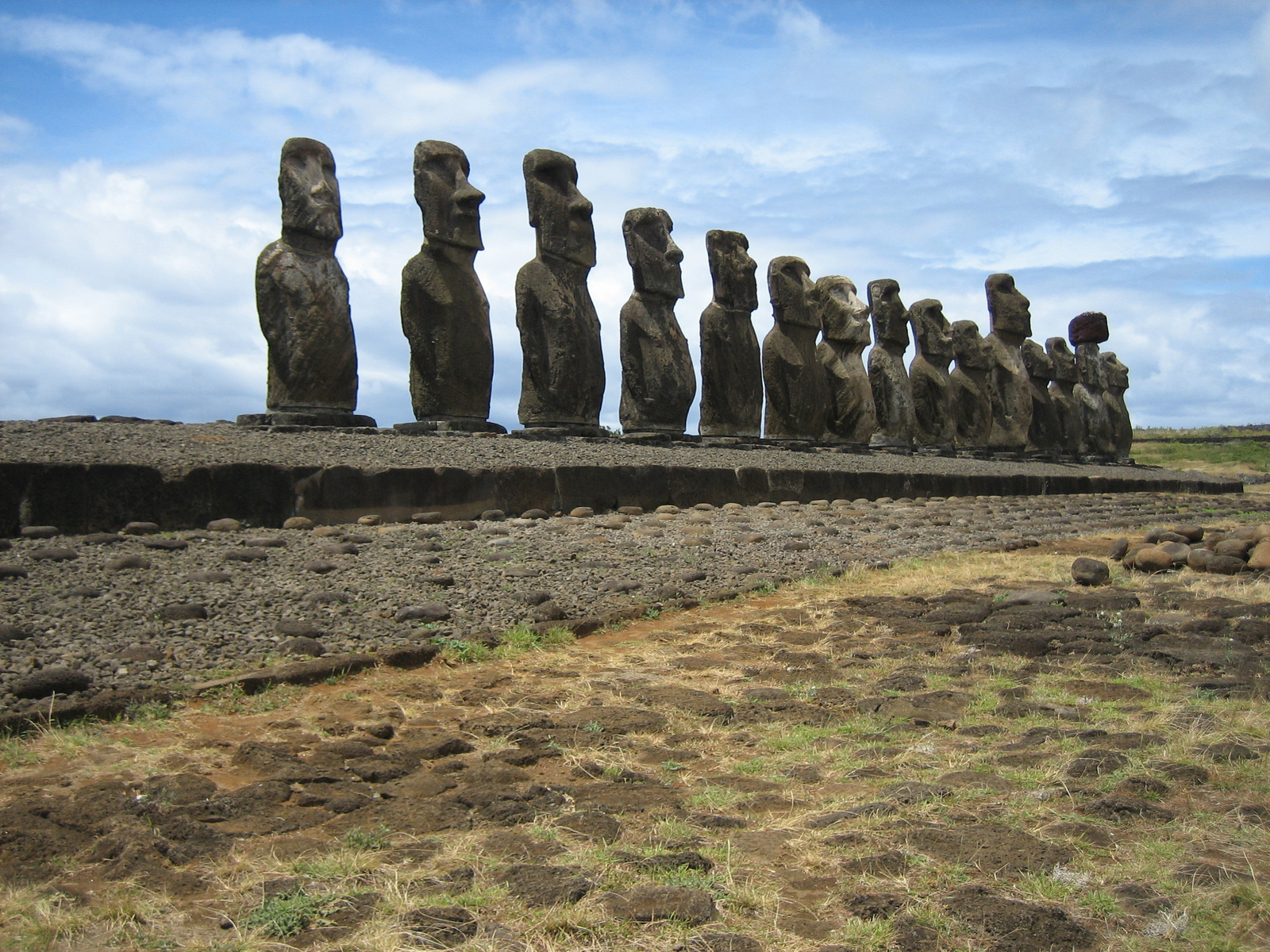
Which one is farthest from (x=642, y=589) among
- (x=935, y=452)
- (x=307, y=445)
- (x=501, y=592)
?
(x=935, y=452)

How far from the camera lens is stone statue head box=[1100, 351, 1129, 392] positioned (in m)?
26.4

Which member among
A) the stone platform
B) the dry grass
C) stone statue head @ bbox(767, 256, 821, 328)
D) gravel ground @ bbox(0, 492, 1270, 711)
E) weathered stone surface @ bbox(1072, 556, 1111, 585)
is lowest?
the dry grass

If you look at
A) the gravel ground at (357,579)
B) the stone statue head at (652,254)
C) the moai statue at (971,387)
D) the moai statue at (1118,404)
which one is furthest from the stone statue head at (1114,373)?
the gravel ground at (357,579)

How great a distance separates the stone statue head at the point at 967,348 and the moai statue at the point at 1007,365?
0.42 meters

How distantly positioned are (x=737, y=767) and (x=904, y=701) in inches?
34.8

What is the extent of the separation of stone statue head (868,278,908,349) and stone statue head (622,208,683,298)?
643 cm

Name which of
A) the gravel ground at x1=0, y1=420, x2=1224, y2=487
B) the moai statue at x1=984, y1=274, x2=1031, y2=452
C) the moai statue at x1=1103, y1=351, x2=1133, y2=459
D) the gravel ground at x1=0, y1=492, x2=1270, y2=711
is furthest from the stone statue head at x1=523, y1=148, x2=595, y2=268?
the moai statue at x1=1103, y1=351, x2=1133, y2=459

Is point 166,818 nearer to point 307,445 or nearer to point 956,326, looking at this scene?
point 307,445

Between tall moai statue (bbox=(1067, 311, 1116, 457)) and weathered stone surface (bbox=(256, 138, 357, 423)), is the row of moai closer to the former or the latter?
weathered stone surface (bbox=(256, 138, 357, 423))

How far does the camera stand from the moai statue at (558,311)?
1166 centimetres

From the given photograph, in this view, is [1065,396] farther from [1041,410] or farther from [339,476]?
[339,476]

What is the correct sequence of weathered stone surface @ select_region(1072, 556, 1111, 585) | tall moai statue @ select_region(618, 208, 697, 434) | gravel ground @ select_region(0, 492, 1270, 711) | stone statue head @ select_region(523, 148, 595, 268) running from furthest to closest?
1. tall moai statue @ select_region(618, 208, 697, 434)
2. stone statue head @ select_region(523, 148, 595, 268)
3. weathered stone surface @ select_region(1072, 556, 1111, 585)
4. gravel ground @ select_region(0, 492, 1270, 711)

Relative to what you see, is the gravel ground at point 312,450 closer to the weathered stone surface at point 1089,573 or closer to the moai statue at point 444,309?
the moai statue at point 444,309

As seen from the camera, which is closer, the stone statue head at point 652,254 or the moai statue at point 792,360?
the stone statue head at point 652,254
